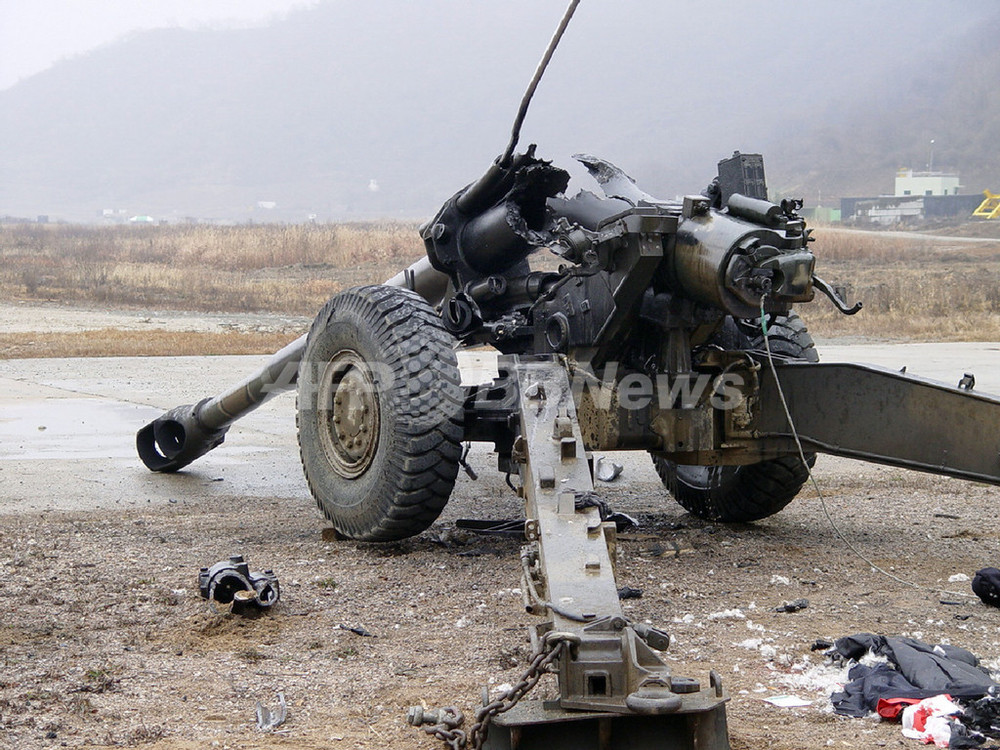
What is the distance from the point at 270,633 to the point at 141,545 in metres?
1.82

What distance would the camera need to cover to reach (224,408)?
8.48 metres

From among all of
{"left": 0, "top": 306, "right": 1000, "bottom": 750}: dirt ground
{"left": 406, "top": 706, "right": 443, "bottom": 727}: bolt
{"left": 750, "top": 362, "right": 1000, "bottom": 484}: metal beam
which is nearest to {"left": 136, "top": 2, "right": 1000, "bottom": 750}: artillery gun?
{"left": 750, "top": 362, "right": 1000, "bottom": 484}: metal beam

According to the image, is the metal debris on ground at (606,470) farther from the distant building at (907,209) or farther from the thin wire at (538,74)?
the distant building at (907,209)

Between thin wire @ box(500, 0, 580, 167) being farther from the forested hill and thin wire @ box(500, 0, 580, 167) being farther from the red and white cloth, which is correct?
the forested hill

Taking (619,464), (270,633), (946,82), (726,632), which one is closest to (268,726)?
(270,633)

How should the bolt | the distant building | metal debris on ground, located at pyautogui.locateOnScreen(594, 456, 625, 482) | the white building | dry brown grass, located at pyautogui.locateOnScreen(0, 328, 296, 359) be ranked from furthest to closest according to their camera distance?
the white building
the distant building
dry brown grass, located at pyautogui.locateOnScreen(0, 328, 296, 359)
metal debris on ground, located at pyautogui.locateOnScreen(594, 456, 625, 482)
the bolt

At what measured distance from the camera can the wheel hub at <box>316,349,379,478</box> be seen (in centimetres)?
620

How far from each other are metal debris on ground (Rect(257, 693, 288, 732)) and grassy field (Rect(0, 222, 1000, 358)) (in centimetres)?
1233

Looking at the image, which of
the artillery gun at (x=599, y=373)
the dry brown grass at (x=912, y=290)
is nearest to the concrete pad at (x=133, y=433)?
the artillery gun at (x=599, y=373)

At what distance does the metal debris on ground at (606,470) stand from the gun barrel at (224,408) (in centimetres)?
176

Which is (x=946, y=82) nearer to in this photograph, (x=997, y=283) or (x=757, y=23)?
(x=757, y=23)

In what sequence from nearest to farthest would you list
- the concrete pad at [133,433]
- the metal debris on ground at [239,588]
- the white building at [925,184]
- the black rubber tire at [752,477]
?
the metal debris on ground at [239,588]
the black rubber tire at [752,477]
the concrete pad at [133,433]
the white building at [925,184]

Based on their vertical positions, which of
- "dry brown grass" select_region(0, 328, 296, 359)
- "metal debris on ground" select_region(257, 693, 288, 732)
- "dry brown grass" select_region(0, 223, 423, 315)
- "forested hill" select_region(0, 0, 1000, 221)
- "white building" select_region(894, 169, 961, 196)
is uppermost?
"forested hill" select_region(0, 0, 1000, 221)

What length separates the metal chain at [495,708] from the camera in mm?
3283
